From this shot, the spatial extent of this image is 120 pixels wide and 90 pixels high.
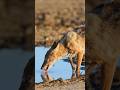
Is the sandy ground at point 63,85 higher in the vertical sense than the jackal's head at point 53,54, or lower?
lower

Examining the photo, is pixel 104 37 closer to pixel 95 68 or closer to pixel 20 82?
pixel 95 68

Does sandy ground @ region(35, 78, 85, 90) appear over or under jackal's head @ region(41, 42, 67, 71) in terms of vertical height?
under

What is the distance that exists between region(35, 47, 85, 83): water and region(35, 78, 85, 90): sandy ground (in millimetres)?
20

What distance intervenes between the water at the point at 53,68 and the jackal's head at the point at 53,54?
16mm

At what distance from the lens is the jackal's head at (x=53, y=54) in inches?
71.1

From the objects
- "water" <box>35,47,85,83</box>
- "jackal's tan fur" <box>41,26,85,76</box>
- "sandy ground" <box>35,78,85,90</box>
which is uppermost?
"jackal's tan fur" <box>41,26,85,76</box>

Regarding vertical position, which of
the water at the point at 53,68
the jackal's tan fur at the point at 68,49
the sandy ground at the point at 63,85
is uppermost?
the jackal's tan fur at the point at 68,49

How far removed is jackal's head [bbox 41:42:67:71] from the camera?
181cm

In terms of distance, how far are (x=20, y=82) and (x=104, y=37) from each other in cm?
40

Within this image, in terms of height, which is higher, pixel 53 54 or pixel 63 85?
pixel 53 54

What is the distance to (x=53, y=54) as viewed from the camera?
1835 millimetres

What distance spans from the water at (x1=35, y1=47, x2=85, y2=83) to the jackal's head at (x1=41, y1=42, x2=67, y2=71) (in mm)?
16

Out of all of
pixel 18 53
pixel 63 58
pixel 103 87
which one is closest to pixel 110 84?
pixel 103 87

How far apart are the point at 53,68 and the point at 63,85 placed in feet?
0.26
